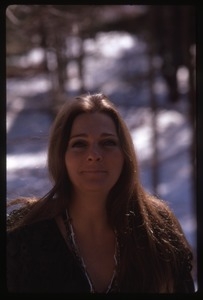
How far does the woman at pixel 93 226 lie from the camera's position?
105 centimetres

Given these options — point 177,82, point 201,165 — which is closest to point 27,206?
point 201,165

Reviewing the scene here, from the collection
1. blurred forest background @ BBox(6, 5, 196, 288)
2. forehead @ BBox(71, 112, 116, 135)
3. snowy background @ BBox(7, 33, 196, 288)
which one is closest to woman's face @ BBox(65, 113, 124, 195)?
forehead @ BBox(71, 112, 116, 135)

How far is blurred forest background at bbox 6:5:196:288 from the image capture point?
276 cm

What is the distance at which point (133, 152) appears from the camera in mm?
1117

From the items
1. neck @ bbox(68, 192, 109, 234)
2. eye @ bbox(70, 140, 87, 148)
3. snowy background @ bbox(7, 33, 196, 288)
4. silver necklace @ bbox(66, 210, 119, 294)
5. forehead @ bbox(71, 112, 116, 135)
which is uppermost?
snowy background @ bbox(7, 33, 196, 288)

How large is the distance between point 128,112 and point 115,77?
943 mm

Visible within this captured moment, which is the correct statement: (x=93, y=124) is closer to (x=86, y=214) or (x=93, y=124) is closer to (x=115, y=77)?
(x=86, y=214)

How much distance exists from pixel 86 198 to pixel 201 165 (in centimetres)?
26

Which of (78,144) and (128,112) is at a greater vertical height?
(128,112)

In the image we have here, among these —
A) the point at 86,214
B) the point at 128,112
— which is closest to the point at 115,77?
the point at 128,112

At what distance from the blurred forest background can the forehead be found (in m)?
0.73

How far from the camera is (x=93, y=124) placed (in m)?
1.07

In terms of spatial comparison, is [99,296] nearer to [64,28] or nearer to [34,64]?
[64,28]

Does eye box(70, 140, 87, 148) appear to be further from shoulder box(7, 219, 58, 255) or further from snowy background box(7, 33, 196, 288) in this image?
snowy background box(7, 33, 196, 288)
